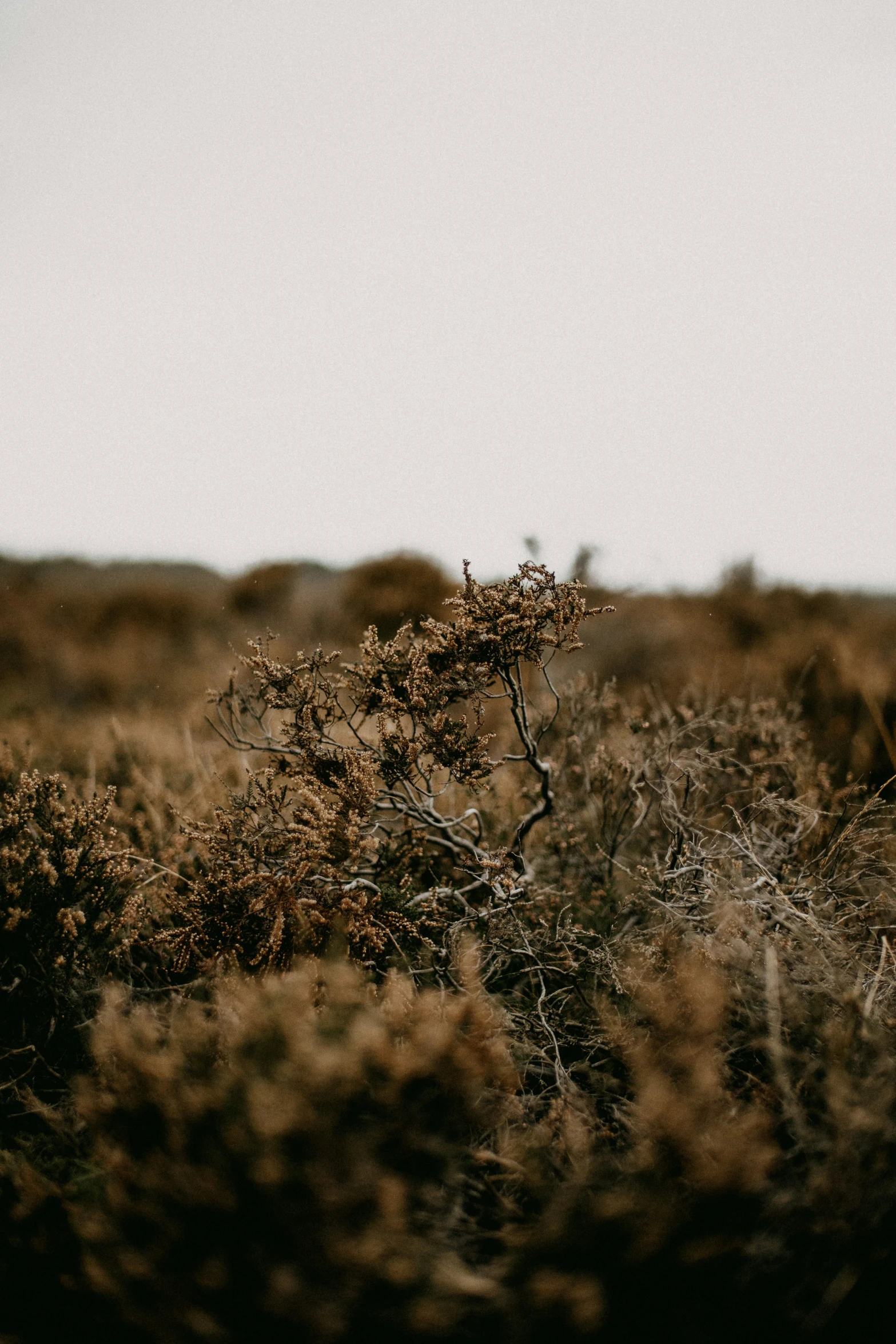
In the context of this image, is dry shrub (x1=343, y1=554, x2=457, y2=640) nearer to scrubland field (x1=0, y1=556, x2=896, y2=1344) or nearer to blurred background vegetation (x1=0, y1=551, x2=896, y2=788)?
blurred background vegetation (x1=0, y1=551, x2=896, y2=788)

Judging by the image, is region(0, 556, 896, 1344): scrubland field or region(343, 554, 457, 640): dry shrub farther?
region(343, 554, 457, 640): dry shrub

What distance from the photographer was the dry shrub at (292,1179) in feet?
4.21

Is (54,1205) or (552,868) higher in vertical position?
(552,868)

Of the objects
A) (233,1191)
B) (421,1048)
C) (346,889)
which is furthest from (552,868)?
(233,1191)

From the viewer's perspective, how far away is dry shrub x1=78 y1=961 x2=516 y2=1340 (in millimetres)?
1283

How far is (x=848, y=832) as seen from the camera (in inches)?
100

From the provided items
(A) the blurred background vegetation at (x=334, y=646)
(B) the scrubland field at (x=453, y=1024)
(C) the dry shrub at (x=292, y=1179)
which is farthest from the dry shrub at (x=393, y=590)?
(C) the dry shrub at (x=292, y=1179)

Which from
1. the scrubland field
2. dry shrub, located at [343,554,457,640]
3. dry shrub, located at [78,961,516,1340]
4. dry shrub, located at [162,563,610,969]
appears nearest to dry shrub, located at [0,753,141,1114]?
the scrubland field

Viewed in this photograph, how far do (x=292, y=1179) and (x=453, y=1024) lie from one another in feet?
1.94

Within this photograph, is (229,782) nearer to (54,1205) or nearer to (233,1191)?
(54,1205)

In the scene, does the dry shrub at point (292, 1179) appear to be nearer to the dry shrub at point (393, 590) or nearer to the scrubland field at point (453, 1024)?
the scrubland field at point (453, 1024)

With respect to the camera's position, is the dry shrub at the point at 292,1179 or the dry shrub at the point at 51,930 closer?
the dry shrub at the point at 292,1179

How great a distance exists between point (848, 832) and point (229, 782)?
3.81 m

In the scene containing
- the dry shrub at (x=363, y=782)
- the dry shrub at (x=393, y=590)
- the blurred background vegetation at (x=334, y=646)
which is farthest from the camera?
the dry shrub at (x=393, y=590)
